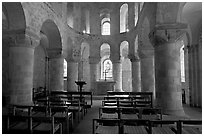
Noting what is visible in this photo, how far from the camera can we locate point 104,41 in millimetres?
16469

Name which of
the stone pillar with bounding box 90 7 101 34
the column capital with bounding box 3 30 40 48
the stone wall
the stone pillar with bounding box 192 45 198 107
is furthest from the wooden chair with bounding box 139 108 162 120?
the stone pillar with bounding box 90 7 101 34

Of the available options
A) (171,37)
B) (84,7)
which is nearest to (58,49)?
(84,7)

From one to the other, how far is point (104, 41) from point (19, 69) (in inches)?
410

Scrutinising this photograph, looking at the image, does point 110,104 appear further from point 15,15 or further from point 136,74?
point 136,74

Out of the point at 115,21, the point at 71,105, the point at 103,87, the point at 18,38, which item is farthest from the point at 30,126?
the point at 115,21

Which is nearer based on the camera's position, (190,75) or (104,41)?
(190,75)

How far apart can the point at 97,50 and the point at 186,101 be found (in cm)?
881

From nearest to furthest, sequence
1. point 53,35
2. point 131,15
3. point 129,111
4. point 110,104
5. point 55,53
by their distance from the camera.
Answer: point 129,111, point 110,104, point 53,35, point 55,53, point 131,15

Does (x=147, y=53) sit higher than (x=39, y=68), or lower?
higher

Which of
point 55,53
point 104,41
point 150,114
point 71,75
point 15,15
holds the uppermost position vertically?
point 104,41

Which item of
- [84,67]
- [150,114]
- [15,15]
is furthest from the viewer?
[84,67]

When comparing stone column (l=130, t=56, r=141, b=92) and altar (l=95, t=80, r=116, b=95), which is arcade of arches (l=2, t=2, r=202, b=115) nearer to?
stone column (l=130, t=56, r=141, b=92)

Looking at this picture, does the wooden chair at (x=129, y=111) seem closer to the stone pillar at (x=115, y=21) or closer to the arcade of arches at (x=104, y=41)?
the arcade of arches at (x=104, y=41)

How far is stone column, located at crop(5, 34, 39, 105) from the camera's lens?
691 cm
